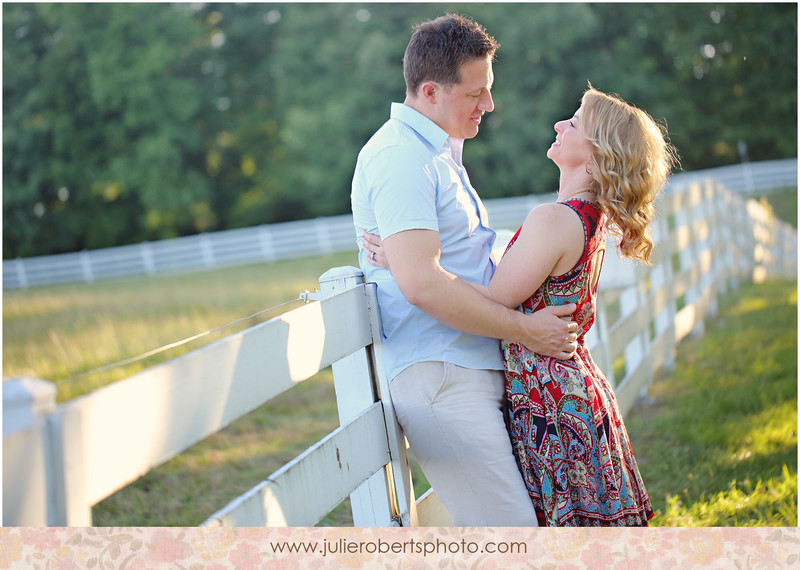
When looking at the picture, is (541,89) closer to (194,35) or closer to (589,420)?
(194,35)

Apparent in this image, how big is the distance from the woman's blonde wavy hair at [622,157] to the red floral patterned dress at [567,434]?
0.18 feet

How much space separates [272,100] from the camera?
23734mm

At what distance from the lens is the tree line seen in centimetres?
1952

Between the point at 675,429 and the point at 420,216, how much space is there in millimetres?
2256

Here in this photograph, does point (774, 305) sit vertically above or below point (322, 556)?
below

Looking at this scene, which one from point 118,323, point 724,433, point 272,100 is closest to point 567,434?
point 724,433

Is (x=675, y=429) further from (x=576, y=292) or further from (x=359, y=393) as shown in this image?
(x=359, y=393)

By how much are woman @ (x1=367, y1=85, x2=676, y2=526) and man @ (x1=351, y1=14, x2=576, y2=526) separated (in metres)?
0.05

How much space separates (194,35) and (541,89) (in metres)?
9.39

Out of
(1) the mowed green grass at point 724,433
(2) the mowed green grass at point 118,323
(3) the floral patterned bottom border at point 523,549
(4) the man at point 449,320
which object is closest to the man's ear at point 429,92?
(4) the man at point 449,320

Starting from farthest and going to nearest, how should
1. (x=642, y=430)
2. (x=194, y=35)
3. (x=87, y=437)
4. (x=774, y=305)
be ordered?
1. (x=194, y=35)
2. (x=774, y=305)
3. (x=642, y=430)
4. (x=87, y=437)

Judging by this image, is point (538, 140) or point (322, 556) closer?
point (322, 556)

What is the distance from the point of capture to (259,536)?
Answer: 153 cm

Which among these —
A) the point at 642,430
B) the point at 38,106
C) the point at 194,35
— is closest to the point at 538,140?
the point at 194,35
